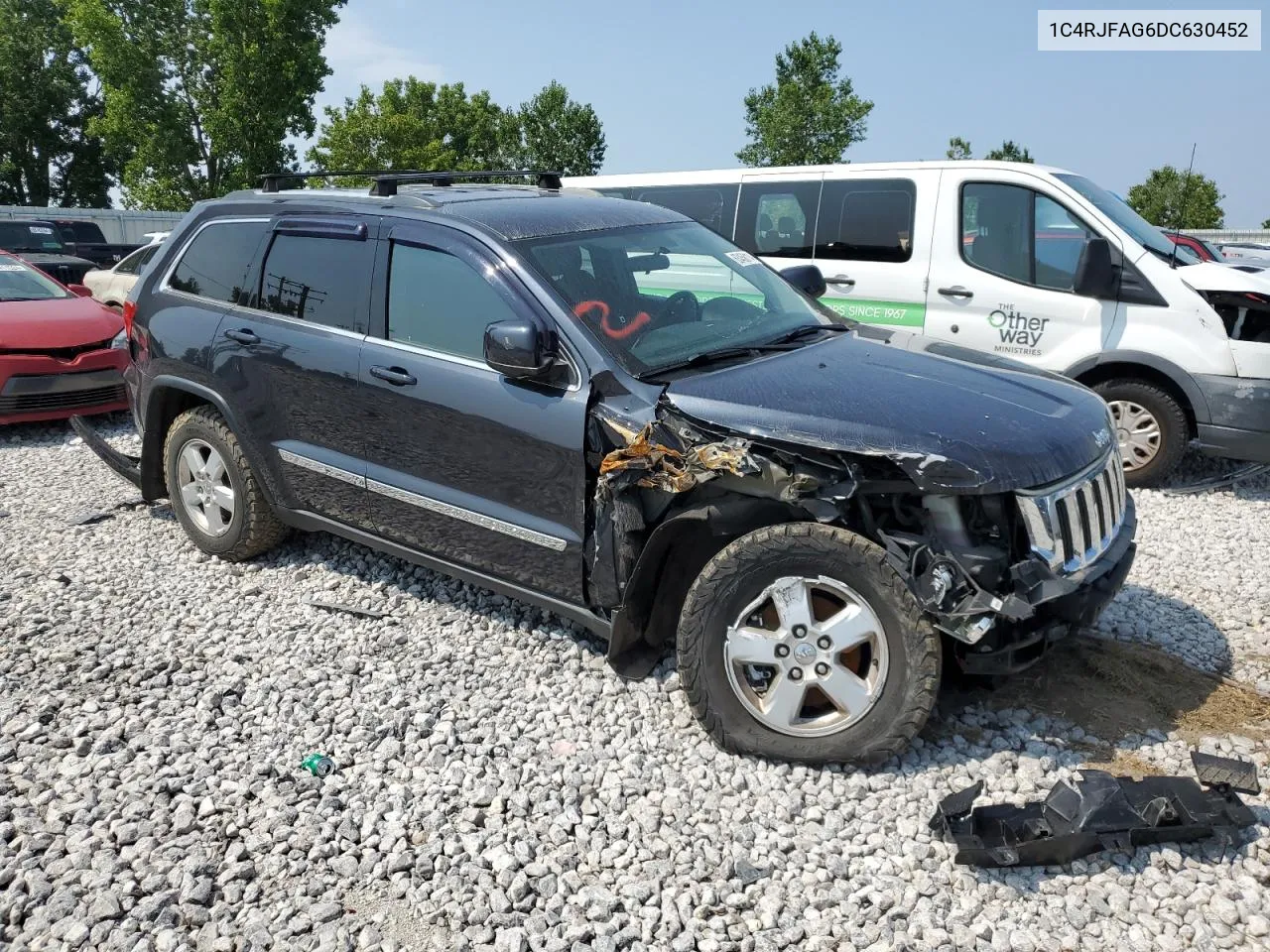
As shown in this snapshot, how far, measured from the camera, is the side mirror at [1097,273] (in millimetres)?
6438

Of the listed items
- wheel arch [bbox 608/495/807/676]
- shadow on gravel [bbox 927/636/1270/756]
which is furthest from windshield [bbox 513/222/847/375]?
shadow on gravel [bbox 927/636/1270/756]

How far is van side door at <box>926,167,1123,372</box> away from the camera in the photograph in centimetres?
673

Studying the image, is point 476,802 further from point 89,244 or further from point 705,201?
point 89,244

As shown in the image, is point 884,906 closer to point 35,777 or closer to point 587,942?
point 587,942

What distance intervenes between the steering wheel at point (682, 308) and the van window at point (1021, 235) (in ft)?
12.4

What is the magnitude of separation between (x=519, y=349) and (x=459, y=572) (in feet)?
3.70

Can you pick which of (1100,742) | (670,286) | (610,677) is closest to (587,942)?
(610,677)

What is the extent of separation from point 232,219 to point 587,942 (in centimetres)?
408

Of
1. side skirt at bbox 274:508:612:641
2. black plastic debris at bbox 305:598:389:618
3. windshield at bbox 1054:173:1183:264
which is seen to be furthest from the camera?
windshield at bbox 1054:173:1183:264

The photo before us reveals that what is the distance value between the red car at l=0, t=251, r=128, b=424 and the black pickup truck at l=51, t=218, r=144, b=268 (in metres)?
8.45

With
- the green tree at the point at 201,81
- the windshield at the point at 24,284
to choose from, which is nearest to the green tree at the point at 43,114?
the green tree at the point at 201,81

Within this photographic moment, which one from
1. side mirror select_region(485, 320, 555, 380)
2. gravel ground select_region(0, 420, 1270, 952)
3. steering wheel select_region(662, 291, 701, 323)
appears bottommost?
gravel ground select_region(0, 420, 1270, 952)

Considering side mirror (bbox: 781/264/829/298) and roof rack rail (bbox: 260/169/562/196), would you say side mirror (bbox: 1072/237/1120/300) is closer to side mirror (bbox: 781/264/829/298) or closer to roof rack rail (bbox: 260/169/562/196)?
side mirror (bbox: 781/264/829/298)

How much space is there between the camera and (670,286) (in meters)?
4.22
